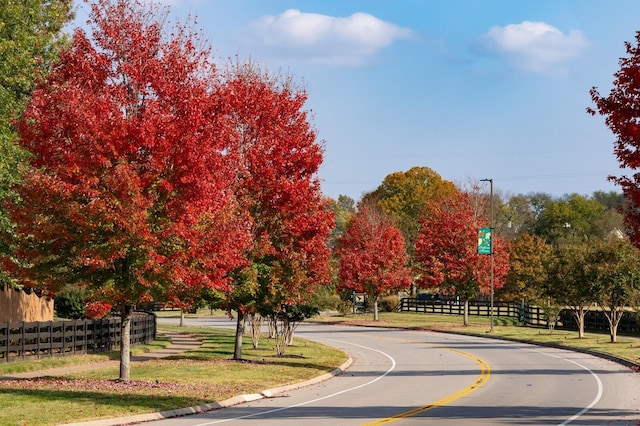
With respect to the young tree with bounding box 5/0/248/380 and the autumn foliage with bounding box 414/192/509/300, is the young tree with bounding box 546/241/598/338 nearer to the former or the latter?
the autumn foliage with bounding box 414/192/509/300

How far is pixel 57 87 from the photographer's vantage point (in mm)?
23875

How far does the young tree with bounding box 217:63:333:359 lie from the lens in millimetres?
33500

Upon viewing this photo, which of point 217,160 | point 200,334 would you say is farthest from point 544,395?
point 200,334

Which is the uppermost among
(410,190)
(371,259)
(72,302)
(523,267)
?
(410,190)

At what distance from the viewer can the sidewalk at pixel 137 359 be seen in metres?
28.1

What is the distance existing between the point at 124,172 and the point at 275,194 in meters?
11.6

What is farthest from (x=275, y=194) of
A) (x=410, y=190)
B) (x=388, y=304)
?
(x=410, y=190)

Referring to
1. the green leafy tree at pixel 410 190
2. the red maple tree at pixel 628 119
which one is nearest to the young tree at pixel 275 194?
the red maple tree at pixel 628 119

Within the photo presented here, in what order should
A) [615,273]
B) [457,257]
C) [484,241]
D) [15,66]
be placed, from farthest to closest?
[457,257], [484,241], [615,273], [15,66]

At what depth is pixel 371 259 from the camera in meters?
74.2

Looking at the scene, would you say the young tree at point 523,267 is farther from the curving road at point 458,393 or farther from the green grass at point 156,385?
the green grass at point 156,385

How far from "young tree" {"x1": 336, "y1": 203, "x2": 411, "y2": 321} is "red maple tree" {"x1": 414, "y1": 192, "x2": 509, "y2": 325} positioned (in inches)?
279

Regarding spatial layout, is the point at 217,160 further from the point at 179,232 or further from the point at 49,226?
the point at 49,226

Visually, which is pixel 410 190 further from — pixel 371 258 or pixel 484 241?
pixel 484 241
